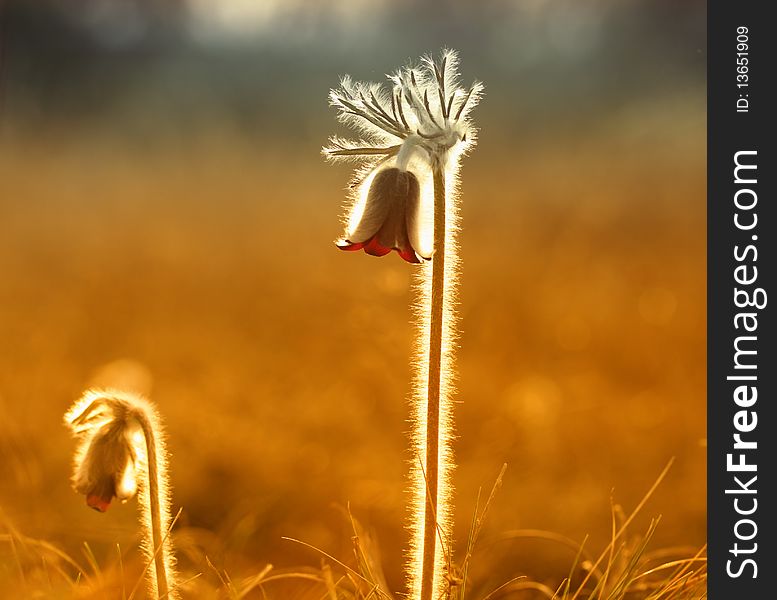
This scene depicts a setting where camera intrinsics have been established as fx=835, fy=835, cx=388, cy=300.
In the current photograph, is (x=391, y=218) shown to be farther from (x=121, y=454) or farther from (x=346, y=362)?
(x=346, y=362)

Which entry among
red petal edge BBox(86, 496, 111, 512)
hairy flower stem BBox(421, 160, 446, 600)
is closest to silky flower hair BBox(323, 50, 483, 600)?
hairy flower stem BBox(421, 160, 446, 600)

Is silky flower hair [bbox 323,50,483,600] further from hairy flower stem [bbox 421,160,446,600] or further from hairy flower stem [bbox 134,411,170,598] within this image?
hairy flower stem [bbox 134,411,170,598]

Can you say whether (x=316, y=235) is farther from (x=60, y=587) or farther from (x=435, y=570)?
(x=435, y=570)

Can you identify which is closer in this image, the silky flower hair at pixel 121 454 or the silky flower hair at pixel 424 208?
the silky flower hair at pixel 424 208

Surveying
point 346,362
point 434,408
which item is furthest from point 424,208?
point 346,362

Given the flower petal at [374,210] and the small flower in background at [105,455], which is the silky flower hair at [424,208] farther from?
the small flower in background at [105,455]

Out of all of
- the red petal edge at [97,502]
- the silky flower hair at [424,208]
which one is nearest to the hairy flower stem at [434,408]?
the silky flower hair at [424,208]
